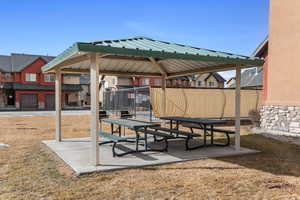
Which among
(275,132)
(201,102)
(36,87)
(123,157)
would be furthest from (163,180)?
(36,87)

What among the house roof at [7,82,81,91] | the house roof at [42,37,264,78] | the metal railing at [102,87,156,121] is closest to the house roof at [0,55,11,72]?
the house roof at [7,82,81,91]

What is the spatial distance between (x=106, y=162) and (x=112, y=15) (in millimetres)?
7255

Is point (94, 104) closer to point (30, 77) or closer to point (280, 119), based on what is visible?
point (280, 119)

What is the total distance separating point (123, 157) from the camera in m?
6.11

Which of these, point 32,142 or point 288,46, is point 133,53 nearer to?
point 32,142

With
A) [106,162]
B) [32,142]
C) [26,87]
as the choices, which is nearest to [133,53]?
[106,162]

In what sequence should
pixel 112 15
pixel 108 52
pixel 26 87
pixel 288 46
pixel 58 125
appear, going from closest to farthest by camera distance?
pixel 108 52 < pixel 58 125 < pixel 288 46 < pixel 112 15 < pixel 26 87

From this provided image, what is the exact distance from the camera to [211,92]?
16.7m

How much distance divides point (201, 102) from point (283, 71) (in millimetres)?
6457

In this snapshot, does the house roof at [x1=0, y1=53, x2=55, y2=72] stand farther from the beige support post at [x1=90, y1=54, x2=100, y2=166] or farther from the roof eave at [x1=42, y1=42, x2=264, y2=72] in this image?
the beige support post at [x1=90, y1=54, x2=100, y2=166]

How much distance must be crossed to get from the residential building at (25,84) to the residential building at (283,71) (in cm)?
3132

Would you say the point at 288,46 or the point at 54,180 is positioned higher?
the point at 288,46

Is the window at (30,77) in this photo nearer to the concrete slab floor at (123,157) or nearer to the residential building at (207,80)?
the residential building at (207,80)

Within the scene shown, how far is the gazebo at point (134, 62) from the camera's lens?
5023 mm
